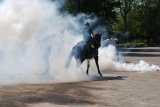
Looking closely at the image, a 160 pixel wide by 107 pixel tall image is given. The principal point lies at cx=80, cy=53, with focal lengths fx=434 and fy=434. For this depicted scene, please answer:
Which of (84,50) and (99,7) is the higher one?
(99,7)

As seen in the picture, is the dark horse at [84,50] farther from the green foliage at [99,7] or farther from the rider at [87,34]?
the green foliage at [99,7]

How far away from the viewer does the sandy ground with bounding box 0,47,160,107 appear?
11.3m

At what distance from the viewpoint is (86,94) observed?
12.9 meters

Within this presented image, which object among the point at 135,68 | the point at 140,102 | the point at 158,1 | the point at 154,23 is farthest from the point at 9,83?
the point at 158,1

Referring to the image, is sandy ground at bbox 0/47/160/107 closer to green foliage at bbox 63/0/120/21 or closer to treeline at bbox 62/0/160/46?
green foliage at bbox 63/0/120/21

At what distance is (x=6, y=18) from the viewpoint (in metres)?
17.9

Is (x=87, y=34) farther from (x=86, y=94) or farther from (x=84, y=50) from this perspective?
(x=86, y=94)

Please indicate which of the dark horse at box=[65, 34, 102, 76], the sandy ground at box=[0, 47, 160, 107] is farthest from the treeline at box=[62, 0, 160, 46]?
the sandy ground at box=[0, 47, 160, 107]

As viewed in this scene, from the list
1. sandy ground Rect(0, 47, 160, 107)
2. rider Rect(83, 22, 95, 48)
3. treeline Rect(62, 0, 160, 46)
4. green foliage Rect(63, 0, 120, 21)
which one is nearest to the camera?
sandy ground Rect(0, 47, 160, 107)

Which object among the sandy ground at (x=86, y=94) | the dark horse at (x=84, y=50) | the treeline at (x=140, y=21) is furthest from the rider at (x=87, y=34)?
the treeline at (x=140, y=21)

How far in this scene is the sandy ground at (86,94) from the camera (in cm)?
1126

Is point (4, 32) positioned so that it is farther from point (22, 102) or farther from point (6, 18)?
point (22, 102)

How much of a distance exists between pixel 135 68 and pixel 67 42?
383 cm

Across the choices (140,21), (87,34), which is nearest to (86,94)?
(87,34)
